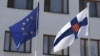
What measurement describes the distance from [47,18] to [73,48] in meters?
2.29

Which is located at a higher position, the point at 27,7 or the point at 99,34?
the point at 27,7

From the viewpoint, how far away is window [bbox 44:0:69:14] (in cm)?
1962

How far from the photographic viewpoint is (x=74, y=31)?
14828mm

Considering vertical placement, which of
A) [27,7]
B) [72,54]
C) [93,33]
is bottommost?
[72,54]

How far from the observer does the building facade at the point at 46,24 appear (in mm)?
18266

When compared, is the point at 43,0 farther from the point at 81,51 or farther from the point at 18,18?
the point at 81,51

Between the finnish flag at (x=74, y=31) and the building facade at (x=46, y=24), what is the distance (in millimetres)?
2677

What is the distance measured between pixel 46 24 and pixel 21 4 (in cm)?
186

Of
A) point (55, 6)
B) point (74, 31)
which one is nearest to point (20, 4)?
point (55, 6)

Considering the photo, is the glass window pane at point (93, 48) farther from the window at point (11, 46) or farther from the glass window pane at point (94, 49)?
the window at point (11, 46)

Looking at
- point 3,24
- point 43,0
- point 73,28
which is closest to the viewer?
point 73,28

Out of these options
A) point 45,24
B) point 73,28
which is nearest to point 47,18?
point 45,24

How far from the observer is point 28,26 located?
15430 mm

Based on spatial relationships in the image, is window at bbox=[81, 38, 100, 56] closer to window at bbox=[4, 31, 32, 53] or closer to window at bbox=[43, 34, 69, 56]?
window at bbox=[43, 34, 69, 56]
